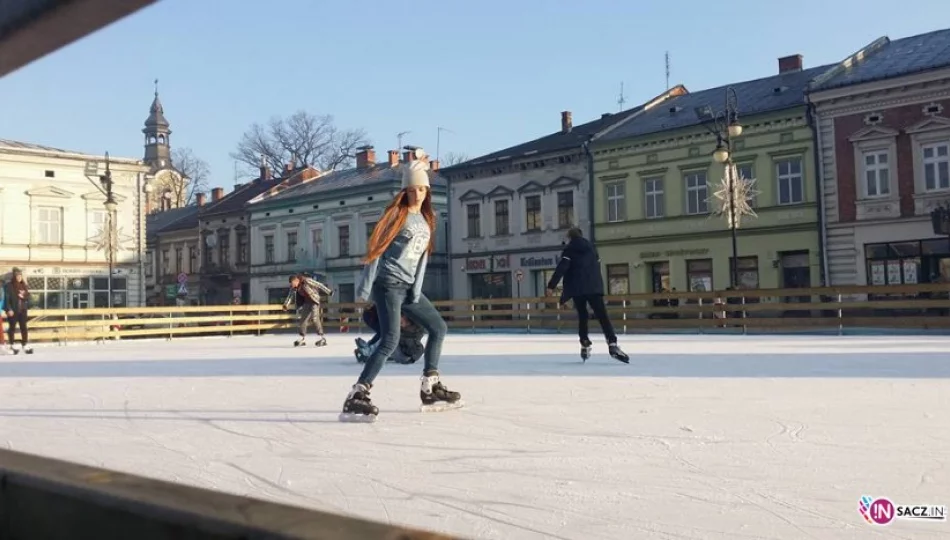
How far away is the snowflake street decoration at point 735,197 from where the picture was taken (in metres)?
23.2

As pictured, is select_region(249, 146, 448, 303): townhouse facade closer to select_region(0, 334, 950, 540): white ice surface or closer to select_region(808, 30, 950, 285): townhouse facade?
select_region(808, 30, 950, 285): townhouse facade

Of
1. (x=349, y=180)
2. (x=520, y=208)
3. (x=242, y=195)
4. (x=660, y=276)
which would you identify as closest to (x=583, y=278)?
(x=660, y=276)

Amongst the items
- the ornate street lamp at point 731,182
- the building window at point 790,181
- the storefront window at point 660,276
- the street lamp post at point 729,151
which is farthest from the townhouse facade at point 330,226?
the building window at point 790,181

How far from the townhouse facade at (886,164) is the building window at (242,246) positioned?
31708mm

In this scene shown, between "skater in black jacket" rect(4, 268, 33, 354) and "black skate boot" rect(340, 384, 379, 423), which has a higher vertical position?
"skater in black jacket" rect(4, 268, 33, 354)

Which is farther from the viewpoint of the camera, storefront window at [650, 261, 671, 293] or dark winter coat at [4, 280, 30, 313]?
storefront window at [650, 261, 671, 293]

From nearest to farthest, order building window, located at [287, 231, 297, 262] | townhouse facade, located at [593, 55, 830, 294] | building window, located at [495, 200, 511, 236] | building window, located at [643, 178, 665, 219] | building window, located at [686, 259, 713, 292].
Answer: townhouse facade, located at [593, 55, 830, 294], building window, located at [686, 259, 713, 292], building window, located at [643, 178, 665, 219], building window, located at [495, 200, 511, 236], building window, located at [287, 231, 297, 262]

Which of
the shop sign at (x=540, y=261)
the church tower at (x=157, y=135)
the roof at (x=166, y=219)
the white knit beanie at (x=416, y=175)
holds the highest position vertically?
the church tower at (x=157, y=135)

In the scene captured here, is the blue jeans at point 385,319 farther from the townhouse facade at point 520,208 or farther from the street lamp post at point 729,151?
the townhouse facade at point 520,208

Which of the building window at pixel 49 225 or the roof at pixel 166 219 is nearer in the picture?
the building window at pixel 49 225

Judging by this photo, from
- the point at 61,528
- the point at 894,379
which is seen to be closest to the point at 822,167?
the point at 894,379

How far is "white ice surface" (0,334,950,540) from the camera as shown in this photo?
9.33 feet

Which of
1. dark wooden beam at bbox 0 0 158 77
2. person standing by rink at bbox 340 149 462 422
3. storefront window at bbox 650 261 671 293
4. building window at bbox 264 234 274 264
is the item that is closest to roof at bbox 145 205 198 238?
building window at bbox 264 234 274 264

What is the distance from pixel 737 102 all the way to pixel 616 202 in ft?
19.0
